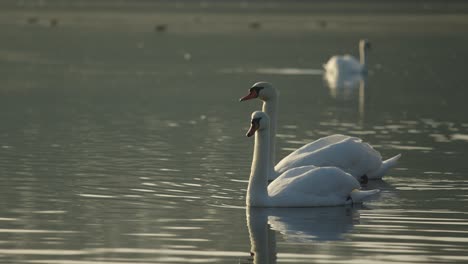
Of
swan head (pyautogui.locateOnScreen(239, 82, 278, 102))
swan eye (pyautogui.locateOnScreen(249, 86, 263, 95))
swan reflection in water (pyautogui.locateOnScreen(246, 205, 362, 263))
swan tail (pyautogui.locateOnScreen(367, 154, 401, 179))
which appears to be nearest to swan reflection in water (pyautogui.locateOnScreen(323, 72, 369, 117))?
swan tail (pyautogui.locateOnScreen(367, 154, 401, 179))

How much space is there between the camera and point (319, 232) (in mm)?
13266

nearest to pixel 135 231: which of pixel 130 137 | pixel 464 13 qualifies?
pixel 130 137

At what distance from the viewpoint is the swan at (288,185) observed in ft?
48.1

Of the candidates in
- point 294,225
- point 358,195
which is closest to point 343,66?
point 358,195

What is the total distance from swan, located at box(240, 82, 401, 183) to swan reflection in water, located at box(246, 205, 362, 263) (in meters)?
1.71

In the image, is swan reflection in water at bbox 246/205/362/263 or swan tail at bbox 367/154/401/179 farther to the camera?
swan tail at bbox 367/154/401/179

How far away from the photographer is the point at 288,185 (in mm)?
14859

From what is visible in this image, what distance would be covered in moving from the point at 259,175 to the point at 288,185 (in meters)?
0.46

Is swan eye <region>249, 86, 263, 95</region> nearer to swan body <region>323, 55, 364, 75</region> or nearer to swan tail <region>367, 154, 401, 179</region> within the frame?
swan tail <region>367, 154, 401, 179</region>

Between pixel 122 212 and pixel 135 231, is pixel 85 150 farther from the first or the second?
pixel 135 231

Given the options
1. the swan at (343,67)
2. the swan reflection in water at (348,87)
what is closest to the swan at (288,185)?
the swan reflection in water at (348,87)

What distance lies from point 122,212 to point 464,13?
95.1m

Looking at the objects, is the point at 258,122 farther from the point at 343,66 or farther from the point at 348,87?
the point at 343,66

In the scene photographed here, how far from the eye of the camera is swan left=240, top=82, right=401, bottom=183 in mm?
16781
